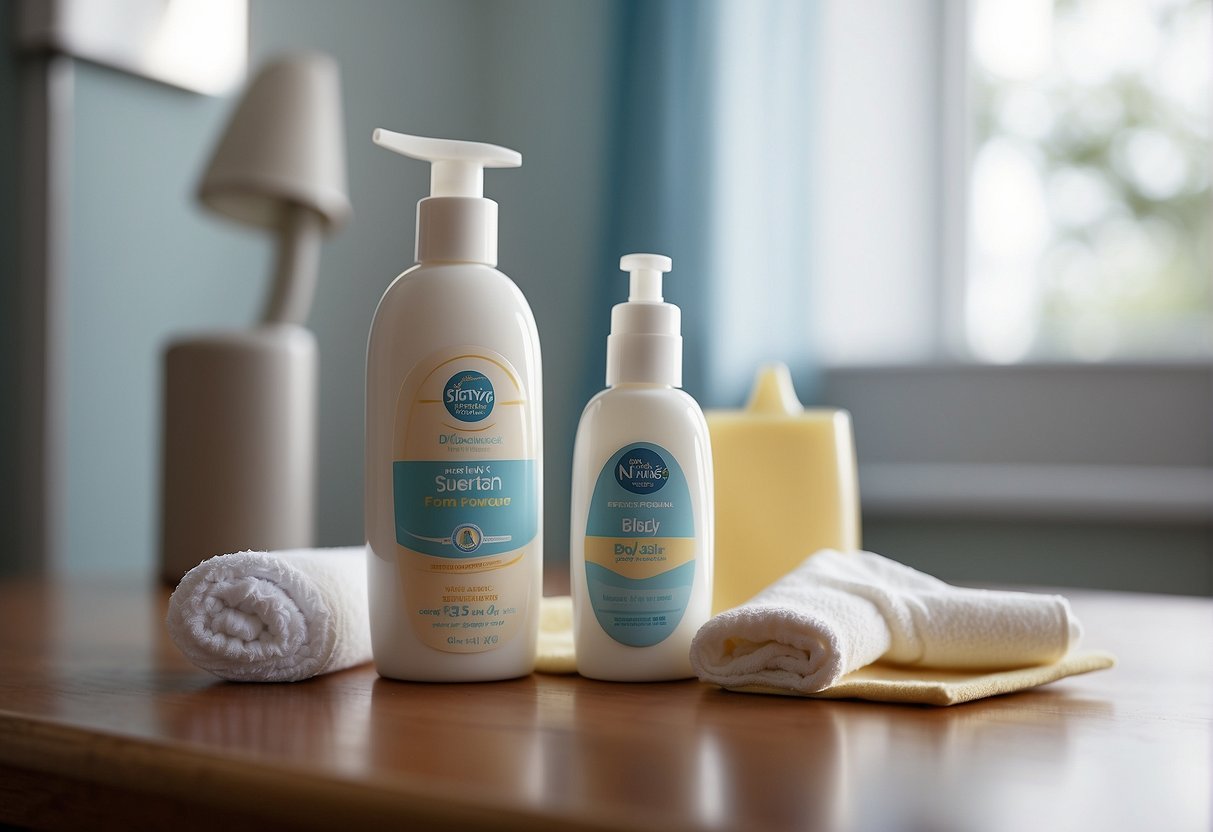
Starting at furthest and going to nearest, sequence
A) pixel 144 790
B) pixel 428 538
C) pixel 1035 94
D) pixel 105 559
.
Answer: pixel 1035 94
pixel 105 559
pixel 428 538
pixel 144 790

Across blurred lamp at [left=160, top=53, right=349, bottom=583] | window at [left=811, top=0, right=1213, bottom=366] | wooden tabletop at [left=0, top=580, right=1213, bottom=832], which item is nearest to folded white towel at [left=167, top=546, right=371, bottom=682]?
wooden tabletop at [left=0, top=580, right=1213, bottom=832]

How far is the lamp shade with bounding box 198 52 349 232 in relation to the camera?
3.50 feet

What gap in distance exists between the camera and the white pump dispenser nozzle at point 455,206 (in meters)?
0.50

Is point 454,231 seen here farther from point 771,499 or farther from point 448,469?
point 771,499

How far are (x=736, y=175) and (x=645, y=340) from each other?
1.09 metres

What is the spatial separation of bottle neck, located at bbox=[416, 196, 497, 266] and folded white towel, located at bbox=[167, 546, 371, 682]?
15 cm

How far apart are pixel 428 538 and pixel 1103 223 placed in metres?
1.47

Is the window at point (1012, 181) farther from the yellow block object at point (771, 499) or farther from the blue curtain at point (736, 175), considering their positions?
the yellow block object at point (771, 499)

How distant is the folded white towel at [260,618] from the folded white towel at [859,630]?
0.51 feet

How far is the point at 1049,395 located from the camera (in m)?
1.49

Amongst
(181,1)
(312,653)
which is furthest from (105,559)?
(312,653)

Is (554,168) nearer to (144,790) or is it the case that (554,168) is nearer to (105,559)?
(105,559)

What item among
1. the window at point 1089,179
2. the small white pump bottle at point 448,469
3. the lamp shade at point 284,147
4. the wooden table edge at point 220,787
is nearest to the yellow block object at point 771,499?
the small white pump bottle at point 448,469

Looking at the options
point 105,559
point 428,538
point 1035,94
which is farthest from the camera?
point 1035,94
